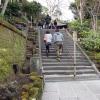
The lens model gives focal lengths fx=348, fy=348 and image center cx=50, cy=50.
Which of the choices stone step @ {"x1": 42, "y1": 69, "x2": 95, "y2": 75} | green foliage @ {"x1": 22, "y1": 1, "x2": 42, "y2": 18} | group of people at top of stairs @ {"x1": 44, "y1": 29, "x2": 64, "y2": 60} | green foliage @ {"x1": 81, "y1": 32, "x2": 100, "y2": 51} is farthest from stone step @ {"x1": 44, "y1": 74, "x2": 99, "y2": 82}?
green foliage @ {"x1": 22, "y1": 1, "x2": 42, "y2": 18}

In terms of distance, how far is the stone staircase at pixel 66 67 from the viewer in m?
17.9

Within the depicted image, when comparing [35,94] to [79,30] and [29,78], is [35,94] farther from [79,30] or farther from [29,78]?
[79,30]

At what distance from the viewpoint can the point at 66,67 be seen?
63.8 feet

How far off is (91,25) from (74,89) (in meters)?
19.7

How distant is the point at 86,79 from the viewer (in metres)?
17.8

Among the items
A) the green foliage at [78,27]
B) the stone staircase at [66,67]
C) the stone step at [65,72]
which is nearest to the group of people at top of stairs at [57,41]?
the stone staircase at [66,67]

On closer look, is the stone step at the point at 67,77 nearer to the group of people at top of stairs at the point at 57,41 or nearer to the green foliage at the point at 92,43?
the group of people at top of stairs at the point at 57,41

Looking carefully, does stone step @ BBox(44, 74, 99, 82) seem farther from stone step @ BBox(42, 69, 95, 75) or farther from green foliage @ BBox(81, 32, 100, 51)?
green foliage @ BBox(81, 32, 100, 51)

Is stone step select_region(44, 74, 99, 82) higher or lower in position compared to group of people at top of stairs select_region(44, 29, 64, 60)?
lower

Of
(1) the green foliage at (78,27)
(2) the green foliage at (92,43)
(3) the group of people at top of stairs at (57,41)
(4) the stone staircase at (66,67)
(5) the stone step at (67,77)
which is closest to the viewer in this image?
(5) the stone step at (67,77)

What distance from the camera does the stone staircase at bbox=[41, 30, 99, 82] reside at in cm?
1788

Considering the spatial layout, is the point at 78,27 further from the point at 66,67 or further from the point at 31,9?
the point at 66,67

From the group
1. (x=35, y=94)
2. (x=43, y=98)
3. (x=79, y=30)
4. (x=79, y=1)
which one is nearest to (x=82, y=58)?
(x=79, y=30)

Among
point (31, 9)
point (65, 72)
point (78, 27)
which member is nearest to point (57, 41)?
point (65, 72)
